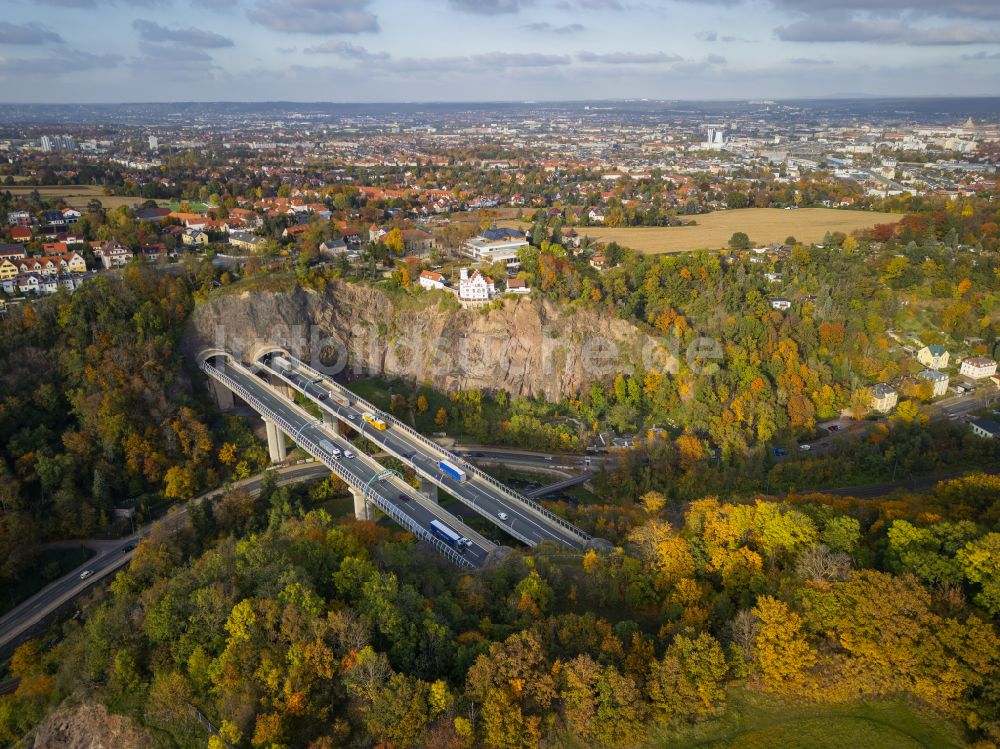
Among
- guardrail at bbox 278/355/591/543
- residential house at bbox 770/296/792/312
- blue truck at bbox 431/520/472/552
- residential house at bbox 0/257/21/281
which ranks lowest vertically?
blue truck at bbox 431/520/472/552

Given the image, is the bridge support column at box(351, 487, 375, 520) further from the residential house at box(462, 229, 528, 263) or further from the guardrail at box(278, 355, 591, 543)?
the residential house at box(462, 229, 528, 263)

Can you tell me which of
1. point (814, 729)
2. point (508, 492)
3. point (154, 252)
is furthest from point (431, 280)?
point (814, 729)

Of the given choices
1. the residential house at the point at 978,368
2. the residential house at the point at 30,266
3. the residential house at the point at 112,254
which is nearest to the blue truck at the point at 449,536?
the residential house at the point at 30,266

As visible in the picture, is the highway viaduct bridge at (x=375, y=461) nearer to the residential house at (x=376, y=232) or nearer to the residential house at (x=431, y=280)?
the residential house at (x=431, y=280)

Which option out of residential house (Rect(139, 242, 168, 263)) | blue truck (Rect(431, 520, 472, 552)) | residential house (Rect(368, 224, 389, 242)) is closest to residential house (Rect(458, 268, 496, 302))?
residential house (Rect(368, 224, 389, 242))

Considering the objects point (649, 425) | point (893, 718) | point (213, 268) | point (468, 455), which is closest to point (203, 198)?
point (213, 268)

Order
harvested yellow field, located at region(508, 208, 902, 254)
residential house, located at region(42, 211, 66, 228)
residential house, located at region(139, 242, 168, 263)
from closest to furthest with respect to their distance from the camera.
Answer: residential house, located at region(139, 242, 168, 263) → residential house, located at region(42, 211, 66, 228) → harvested yellow field, located at region(508, 208, 902, 254)
